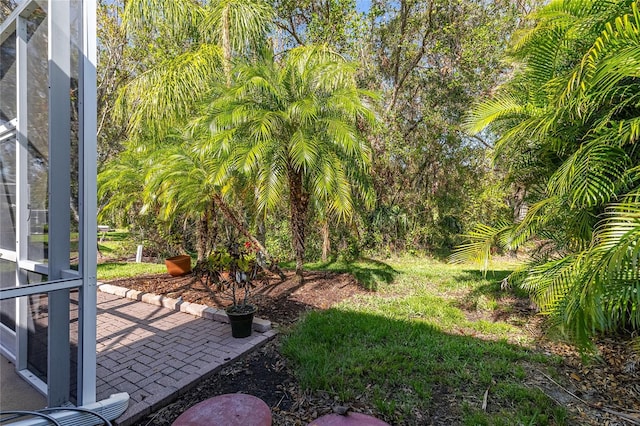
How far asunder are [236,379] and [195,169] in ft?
13.1

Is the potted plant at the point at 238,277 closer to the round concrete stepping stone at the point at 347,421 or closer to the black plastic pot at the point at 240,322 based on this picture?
the black plastic pot at the point at 240,322

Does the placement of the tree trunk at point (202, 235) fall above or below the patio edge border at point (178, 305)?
above

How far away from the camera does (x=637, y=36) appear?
2.72 metres

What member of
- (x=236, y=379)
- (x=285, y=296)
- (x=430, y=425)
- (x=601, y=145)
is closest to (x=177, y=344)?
(x=236, y=379)

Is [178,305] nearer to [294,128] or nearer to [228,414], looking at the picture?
[294,128]

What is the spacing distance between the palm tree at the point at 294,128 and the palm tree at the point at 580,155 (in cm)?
208

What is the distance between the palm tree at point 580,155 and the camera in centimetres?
249

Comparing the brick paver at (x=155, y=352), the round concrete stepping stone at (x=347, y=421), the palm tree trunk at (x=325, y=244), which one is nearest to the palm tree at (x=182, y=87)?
the brick paver at (x=155, y=352)

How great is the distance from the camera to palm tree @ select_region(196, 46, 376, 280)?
512 centimetres

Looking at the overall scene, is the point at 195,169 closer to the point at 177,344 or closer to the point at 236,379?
the point at 177,344

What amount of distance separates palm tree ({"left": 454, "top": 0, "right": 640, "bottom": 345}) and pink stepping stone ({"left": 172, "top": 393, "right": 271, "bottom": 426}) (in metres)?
2.38

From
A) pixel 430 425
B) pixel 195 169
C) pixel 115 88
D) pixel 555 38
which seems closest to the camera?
pixel 430 425

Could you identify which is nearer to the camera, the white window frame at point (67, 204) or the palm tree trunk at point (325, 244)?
the white window frame at point (67, 204)

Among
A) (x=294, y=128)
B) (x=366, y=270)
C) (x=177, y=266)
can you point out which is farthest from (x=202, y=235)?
(x=366, y=270)
